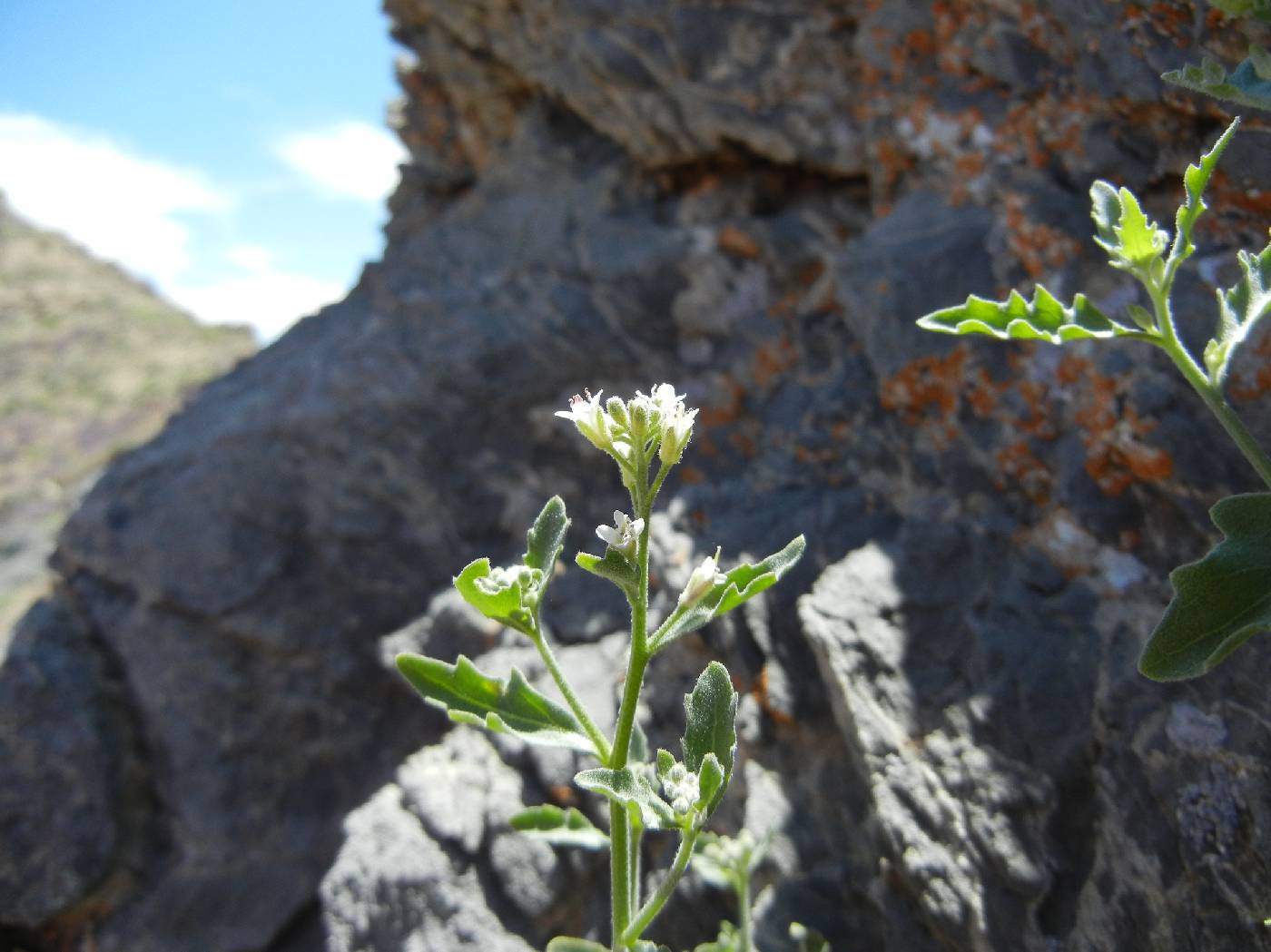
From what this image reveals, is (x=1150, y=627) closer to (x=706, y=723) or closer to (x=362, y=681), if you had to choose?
(x=706, y=723)

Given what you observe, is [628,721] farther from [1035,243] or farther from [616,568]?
[1035,243]

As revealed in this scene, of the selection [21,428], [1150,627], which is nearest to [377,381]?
[1150,627]

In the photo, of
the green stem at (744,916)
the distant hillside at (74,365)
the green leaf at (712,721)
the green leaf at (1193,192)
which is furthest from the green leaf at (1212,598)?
the distant hillside at (74,365)

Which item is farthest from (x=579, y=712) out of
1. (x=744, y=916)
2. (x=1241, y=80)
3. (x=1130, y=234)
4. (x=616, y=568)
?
(x=1241, y=80)

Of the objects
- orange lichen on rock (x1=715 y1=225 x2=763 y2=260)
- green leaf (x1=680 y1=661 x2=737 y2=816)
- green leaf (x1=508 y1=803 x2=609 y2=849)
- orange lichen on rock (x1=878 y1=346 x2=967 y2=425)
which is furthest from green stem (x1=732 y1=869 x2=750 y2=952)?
orange lichen on rock (x1=715 y1=225 x2=763 y2=260)

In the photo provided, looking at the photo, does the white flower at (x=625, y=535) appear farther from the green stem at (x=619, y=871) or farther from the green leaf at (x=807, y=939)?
the green leaf at (x=807, y=939)

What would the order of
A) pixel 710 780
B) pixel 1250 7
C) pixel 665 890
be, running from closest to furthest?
pixel 710 780, pixel 665 890, pixel 1250 7
